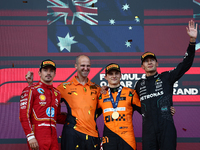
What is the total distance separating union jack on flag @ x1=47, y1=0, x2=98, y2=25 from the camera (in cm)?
414

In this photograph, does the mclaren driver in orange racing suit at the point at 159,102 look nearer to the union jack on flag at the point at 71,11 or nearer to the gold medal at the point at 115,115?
the gold medal at the point at 115,115

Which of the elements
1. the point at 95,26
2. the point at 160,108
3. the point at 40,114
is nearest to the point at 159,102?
the point at 160,108

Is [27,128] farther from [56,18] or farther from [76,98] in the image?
[56,18]

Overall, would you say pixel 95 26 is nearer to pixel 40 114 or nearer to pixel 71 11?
pixel 71 11

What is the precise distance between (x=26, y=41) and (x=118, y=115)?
→ 208cm

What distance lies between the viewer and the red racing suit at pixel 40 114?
8.73ft

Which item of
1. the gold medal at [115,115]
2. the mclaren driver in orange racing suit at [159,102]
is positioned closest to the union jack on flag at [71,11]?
the mclaren driver in orange racing suit at [159,102]

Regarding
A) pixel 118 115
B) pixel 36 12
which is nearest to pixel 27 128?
pixel 118 115

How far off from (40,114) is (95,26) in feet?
6.36

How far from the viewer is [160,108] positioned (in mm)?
2883

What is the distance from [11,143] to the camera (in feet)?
12.8

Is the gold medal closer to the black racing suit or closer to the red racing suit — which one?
the black racing suit

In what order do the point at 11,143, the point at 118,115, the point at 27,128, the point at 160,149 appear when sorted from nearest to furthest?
the point at 27,128 < the point at 160,149 < the point at 118,115 < the point at 11,143

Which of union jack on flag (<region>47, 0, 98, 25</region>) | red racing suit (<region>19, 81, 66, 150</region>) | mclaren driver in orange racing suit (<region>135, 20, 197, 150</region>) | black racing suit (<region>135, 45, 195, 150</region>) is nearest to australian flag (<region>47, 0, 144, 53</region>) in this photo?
union jack on flag (<region>47, 0, 98, 25</region>)
